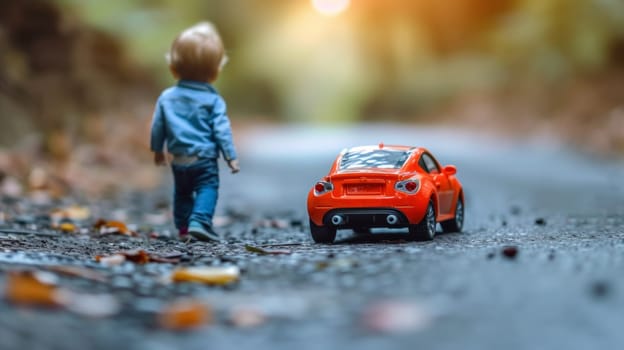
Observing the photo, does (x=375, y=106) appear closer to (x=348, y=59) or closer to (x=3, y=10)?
(x=348, y=59)

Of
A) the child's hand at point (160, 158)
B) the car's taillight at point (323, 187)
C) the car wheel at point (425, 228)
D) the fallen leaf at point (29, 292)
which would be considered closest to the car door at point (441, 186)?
the car wheel at point (425, 228)

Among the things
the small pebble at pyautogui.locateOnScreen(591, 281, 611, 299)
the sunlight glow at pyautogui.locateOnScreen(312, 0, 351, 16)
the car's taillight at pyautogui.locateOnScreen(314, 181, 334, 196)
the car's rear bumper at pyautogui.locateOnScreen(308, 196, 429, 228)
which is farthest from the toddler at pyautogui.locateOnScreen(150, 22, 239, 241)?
the sunlight glow at pyautogui.locateOnScreen(312, 0, 351, 16)

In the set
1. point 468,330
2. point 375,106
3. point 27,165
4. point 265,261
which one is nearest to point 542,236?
point 265,261

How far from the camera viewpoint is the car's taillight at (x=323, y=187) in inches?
298

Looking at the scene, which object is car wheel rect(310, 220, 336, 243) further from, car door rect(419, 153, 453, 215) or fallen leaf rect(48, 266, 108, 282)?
fallen leaf rect(48, 266, 108, 282)

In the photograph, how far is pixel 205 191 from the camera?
26.8 ft

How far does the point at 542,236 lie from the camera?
775 centimetres

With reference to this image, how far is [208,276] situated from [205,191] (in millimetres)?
2869

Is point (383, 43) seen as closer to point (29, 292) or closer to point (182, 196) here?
point (182, 196)

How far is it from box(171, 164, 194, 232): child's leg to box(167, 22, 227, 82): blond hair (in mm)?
903

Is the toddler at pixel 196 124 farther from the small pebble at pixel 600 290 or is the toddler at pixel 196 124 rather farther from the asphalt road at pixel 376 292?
the small pebble at pixel 600 290

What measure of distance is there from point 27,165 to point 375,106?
5013 cm

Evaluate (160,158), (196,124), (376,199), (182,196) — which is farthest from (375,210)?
(160,158)

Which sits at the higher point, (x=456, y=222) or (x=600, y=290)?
(x=456, y=222)
